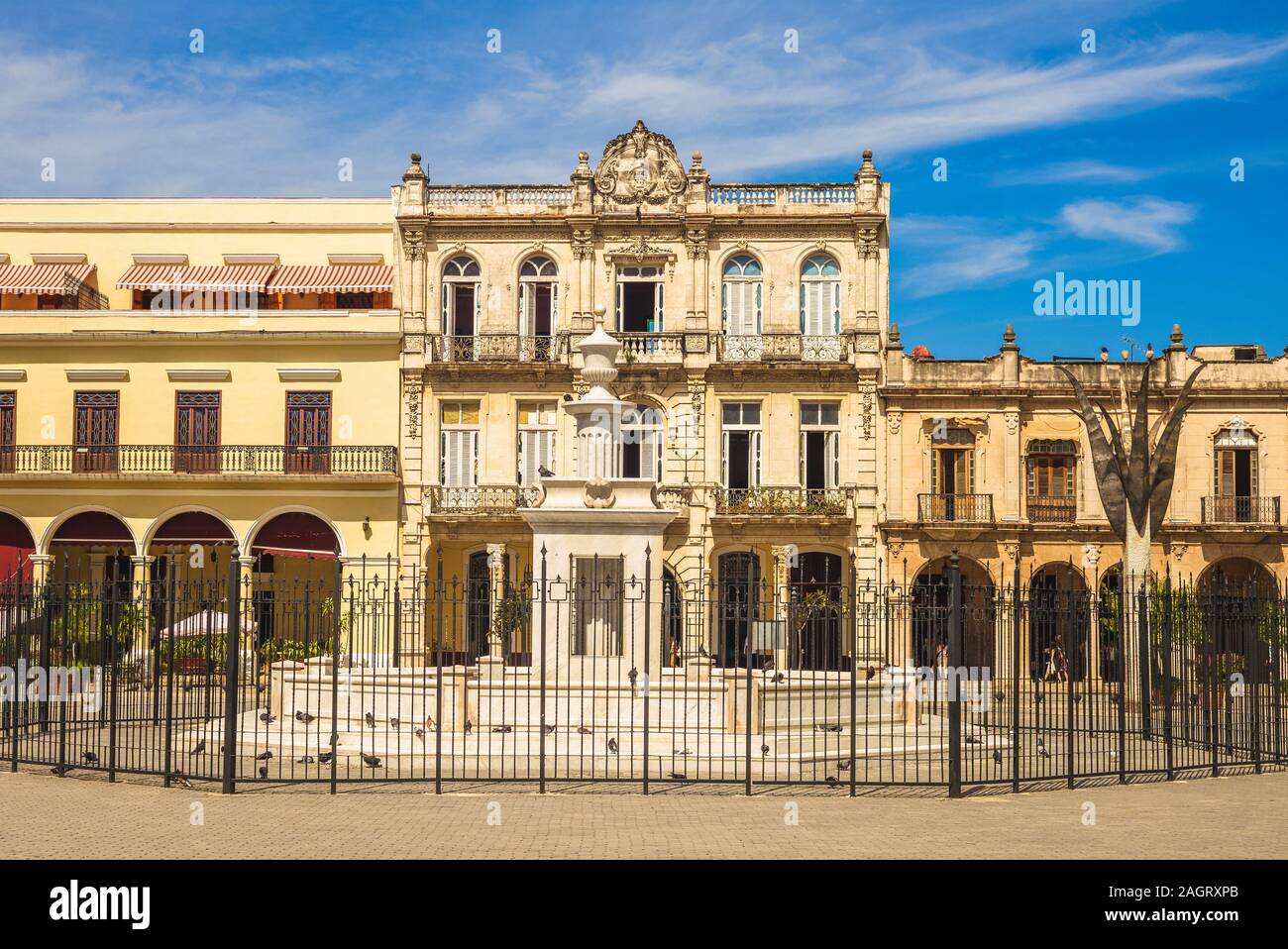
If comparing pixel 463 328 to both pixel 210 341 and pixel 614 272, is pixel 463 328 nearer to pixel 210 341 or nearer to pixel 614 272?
pixel 614 272

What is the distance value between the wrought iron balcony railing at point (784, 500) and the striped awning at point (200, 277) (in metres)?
13.0

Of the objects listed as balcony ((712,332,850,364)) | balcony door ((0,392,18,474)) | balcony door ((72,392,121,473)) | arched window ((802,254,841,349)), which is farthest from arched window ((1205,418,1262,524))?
balcony door ((0,392,18,474))

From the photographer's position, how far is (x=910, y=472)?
123 feet

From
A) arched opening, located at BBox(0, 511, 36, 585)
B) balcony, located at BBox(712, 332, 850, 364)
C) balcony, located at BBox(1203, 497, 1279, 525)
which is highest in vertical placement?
balcony, located at BBox(712, 332, 850, 364)

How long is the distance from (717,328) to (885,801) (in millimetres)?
23367

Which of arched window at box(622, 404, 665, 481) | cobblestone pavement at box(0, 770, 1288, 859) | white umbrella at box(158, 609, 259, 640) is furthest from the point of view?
arched window at box(622, 404, 665, 481)

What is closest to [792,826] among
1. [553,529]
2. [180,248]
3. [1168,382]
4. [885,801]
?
[885,801]

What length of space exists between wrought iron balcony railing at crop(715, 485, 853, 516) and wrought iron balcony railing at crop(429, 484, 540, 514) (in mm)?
4910

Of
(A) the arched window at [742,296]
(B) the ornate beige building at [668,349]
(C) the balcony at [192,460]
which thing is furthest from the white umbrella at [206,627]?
(A) the arched window at [742,296]

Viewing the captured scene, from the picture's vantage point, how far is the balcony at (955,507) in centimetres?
3734

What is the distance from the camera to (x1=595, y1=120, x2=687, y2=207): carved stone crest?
3769cm

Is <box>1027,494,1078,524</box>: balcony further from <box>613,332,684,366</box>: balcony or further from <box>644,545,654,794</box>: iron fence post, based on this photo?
<box>644,545,654,794</box>: iron fence post

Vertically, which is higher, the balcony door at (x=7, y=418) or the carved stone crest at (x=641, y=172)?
the carved stone crest at (x=641, y=172)

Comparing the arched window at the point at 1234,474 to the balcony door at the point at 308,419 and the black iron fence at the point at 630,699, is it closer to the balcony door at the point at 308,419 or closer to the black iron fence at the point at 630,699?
the black iron fence at the point at 630,699
